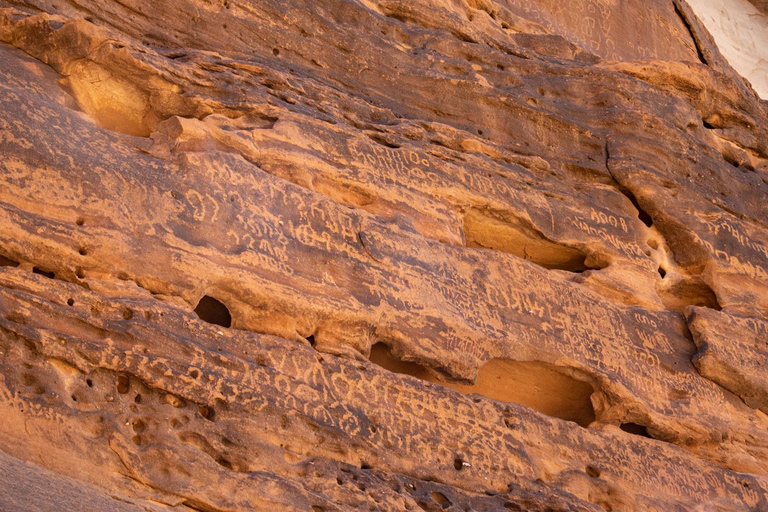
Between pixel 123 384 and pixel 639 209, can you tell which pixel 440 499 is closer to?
pixel 123 384

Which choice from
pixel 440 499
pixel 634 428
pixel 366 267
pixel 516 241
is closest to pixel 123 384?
pixel 366 267

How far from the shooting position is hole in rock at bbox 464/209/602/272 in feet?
21.5

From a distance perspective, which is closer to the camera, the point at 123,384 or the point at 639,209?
the point at 123,384

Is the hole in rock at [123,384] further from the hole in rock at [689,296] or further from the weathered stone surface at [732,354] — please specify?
the hole in rock at [689,296]

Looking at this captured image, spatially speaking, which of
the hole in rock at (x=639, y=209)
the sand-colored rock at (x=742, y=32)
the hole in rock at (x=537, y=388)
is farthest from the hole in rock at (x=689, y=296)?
the sand-colored rock at (x=742, y=32)

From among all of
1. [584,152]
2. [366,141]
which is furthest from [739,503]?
[366,141]

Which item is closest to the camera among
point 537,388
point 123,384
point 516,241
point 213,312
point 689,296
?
point 123,384

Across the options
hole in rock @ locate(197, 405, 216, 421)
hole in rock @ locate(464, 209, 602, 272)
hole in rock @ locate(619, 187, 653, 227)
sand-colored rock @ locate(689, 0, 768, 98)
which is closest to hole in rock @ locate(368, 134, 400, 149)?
hole in rock @ locate(464, 209, 602, 272)

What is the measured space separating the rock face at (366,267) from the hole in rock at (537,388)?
19 mm

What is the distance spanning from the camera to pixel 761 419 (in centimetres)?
653

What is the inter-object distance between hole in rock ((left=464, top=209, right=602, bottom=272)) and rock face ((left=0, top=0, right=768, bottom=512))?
0.08 feet

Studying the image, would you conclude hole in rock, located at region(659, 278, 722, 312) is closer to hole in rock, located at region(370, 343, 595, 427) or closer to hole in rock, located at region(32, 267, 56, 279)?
hole in rock, located at region(370, 343, 595, 427)

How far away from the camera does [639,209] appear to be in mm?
7293

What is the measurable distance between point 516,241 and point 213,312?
97.6 inches
